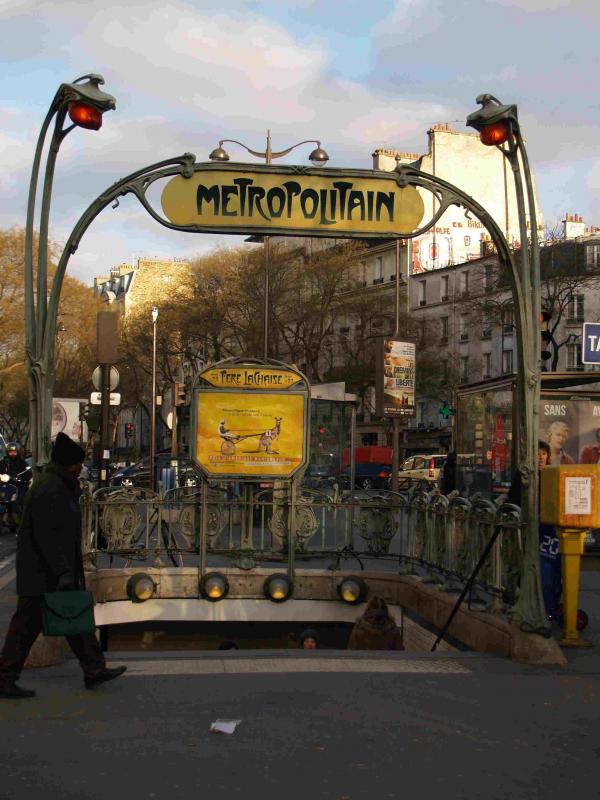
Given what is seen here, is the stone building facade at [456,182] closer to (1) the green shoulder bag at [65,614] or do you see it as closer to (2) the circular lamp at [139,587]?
(2) the circular lamp at [139,587]

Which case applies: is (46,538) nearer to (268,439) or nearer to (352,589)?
(268,439)

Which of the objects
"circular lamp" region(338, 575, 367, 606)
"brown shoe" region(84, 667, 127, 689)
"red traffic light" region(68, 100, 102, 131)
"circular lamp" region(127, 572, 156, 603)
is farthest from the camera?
"circular lamp" region(338, 575, 367, 606)

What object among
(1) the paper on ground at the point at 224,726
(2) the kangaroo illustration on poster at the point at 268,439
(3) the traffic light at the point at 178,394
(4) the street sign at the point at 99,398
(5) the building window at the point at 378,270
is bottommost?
(1) the paper on ground at the point at 224,726

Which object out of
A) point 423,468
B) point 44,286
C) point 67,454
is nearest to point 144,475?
point 423,468

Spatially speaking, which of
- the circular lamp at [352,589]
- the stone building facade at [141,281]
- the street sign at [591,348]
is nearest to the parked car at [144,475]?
the circular lamp at [352,589]

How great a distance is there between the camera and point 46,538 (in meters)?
7.77

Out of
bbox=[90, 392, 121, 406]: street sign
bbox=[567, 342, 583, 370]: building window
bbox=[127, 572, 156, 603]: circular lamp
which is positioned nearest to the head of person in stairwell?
bbox=[127, 572, 156, 603]: circular lamp

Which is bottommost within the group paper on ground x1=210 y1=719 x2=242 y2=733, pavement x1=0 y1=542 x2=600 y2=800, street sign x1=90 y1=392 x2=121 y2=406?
pavement x1=0 y1=542 x2=600 y2=800

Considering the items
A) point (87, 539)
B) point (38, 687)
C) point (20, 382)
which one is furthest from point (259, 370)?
point (20, 382)

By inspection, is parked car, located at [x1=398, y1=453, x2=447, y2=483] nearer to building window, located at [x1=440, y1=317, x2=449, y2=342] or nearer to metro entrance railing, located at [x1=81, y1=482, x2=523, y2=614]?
building window, located at [x1=440, y1=317, x2=449, y2=342]

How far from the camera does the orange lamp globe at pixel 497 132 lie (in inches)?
378

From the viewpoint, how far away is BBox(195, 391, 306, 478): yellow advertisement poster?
1425 cm

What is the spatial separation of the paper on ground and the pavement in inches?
1.9

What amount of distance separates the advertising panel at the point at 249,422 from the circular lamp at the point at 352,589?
59.8 inches
